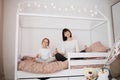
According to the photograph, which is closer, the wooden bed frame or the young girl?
the wooden bed frame

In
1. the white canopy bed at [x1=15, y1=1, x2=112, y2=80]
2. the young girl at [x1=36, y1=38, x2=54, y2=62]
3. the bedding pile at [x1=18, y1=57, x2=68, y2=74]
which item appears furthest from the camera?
the white canopy bed at [x1=15, y1=1, x2=112, y2=80]

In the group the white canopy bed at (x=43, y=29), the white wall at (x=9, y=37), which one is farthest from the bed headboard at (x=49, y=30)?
the white wall at (x=9, y=37)

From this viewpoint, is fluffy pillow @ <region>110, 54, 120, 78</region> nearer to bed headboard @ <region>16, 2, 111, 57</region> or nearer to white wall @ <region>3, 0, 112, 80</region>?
bed headboard @ <region>16, 2, 111, 57</region>

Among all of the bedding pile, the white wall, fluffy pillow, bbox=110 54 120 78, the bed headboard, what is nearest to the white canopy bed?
the bed headboard

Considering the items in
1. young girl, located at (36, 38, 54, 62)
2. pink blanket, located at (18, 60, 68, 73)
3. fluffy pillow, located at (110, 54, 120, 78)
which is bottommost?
fluffy pillow, located at (110, 54, 120, 78)

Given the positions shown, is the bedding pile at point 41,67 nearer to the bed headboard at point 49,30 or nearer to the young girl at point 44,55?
the young girl at point 44,55

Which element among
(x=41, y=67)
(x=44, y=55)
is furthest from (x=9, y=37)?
(x=41, y=67)

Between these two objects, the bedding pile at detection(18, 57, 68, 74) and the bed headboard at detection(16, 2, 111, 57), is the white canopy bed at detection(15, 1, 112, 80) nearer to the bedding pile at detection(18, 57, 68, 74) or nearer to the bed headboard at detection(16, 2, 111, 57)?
the bed headboard at detection(16, 2, 111, 57)

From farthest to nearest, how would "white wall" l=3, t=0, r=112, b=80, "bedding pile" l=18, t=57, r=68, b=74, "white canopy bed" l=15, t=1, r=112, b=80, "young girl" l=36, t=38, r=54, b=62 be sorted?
"white canopy bed" l=15, t=1, r=112, b=80 < "white wall" l=3, t=0, r=112, b=80 < "young girl" l=36, t=38, r=54, b=62 < "bedding pile" l=18, t=57, r=68, b=74

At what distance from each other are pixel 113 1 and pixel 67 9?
3.58ft

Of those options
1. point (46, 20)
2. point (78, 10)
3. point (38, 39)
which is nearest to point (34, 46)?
Answer: point (38, 39)

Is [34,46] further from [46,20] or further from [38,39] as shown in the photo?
[46,20]

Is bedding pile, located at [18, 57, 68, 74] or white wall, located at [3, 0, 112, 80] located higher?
white wall, located at [3, 0, 112, 80]

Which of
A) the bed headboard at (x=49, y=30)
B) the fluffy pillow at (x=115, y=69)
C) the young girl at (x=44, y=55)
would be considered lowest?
the fluffy pillow at (x=115, y=69)
